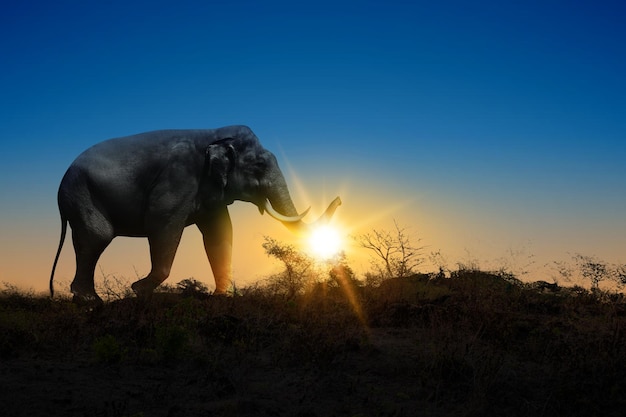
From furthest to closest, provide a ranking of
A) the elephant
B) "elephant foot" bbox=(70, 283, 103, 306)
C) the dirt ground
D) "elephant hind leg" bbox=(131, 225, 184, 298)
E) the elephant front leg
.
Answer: the elephant front leg → the elephant → "elephant hind leg" bbox=(131, 225, 184, 298) → "elephant foot" bbox=(70, 283, 103, 306) → the dirt ground

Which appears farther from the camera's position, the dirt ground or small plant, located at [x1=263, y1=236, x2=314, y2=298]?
small plant, located at [x1=263, y1=236, x2=314, y2=298]

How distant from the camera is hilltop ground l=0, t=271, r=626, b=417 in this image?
254 inches

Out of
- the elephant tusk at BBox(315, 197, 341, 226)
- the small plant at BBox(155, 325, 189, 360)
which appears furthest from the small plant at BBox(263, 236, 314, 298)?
the small plant at BBox(155, 325, 189, 360)

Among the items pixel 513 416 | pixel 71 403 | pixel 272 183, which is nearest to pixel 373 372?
pixel 513 416

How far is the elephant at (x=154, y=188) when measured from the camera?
1326 cm

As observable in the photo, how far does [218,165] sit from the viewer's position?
1371 centimetres

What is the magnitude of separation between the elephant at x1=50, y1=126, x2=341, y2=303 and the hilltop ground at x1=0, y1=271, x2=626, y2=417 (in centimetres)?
282

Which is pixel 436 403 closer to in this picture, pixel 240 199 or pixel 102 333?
pixel 102 333

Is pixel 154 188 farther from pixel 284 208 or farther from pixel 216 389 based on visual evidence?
pixel 216 389

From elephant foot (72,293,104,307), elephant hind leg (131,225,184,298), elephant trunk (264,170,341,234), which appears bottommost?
elephant foot (72,293,104,307)

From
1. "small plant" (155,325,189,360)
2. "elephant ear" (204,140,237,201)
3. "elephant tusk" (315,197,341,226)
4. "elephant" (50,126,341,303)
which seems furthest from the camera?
"elephant tusk" (315,197,341,226)

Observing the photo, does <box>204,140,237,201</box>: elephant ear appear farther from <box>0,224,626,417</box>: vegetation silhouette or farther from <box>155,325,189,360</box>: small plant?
<box>155,325,189,360</box>: small plant

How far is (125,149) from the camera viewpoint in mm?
13734

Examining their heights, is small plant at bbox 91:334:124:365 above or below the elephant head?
below
